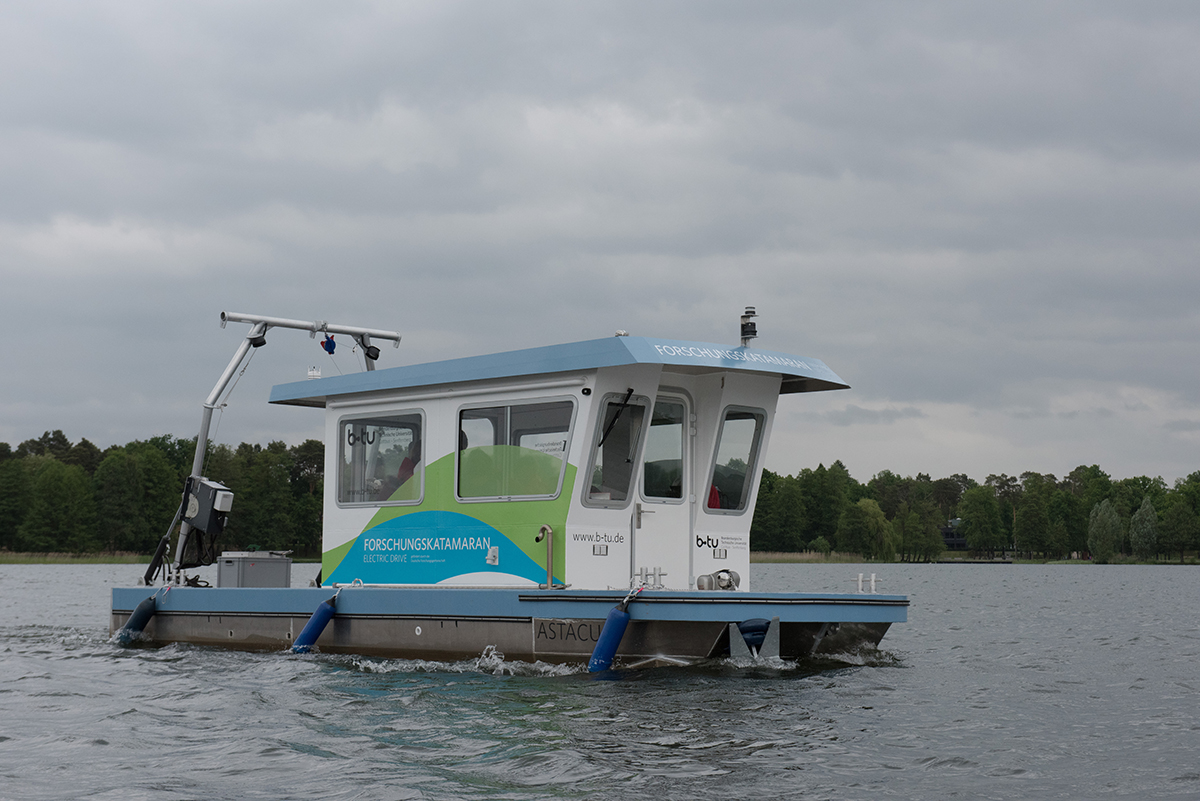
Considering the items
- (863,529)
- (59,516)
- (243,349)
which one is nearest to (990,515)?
(863,529)

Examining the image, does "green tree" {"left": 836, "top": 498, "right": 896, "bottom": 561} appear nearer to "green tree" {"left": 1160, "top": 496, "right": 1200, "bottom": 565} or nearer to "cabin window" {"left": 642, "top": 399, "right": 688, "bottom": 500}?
"green tree" {"left": 1160, "top": 496, "right": 1200, "bottom": 565}

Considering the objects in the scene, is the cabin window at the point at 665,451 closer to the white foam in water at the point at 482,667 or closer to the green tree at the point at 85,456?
the white foam in water at the point at 482,667

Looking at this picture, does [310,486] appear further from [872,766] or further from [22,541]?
[872,766]

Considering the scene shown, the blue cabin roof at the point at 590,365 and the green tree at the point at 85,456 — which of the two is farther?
the green tree at the point at 85,456

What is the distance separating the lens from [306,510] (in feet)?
265

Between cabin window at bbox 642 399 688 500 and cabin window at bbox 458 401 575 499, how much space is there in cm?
95

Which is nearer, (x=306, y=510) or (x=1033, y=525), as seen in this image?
(x=306, y=510)

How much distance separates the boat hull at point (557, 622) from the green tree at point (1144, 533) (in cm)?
9880

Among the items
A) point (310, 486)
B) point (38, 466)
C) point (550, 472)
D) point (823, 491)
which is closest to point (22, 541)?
point (38, 466)

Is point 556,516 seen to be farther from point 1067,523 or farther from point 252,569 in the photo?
point 1067,523

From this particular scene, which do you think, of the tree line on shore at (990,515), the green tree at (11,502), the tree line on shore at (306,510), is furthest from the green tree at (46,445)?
the tree line on shore at (990,515)

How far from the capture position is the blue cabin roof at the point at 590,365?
1059 centimetres

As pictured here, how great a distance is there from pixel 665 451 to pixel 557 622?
209 cm

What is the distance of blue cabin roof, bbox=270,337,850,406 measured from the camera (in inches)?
417
